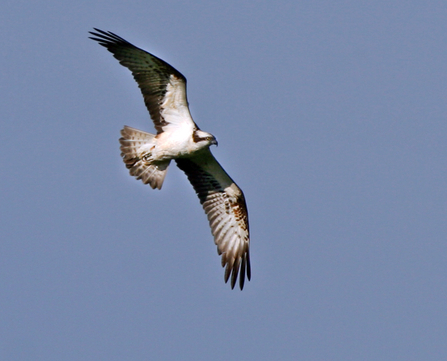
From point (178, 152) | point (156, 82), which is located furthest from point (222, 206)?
point (156, 82)

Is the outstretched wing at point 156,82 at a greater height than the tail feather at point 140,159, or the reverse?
the outstretched wing at point 156,82

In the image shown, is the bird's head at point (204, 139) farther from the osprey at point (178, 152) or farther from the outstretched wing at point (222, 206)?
the outstretched wing at point (222, 206)

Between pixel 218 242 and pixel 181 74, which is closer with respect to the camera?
pixel 181 74

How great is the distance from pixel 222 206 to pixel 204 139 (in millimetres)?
1851

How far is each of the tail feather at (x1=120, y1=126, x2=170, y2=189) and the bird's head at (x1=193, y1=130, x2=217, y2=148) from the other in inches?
35.2

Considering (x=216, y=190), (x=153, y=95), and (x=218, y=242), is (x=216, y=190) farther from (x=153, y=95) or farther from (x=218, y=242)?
(x=153, y=95)

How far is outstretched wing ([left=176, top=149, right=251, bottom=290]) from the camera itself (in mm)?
16734

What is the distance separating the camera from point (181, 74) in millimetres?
15508

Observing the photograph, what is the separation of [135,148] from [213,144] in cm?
158

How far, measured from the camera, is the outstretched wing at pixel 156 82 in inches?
611

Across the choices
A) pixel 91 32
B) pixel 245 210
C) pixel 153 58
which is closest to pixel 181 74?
pixel 153 58

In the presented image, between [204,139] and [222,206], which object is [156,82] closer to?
[204,139]

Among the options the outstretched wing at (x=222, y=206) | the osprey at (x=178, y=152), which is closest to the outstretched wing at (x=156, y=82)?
the osprey at (x=178, y=152)

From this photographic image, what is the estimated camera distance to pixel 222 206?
17094 mm
